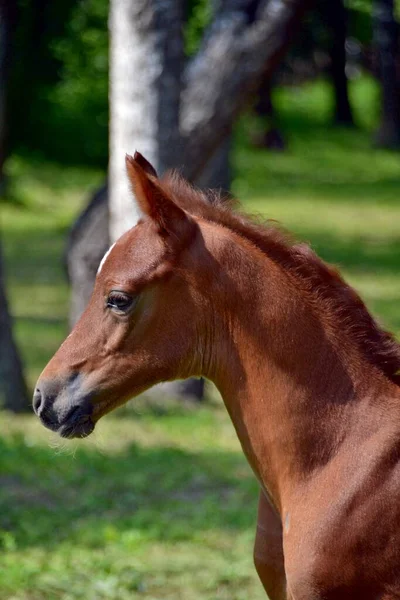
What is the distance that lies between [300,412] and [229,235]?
0.55 m

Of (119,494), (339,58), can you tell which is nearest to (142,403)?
(119,494)

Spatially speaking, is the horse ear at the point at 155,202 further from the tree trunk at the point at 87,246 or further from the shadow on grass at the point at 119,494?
the tree trunk at the point at 87,246

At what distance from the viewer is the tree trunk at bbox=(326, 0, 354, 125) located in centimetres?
1905

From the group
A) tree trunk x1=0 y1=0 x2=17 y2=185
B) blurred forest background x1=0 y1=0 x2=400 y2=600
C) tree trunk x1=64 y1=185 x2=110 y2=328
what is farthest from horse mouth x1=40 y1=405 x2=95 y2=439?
tree trunk x1=0 y1=0 x2=17 y2=185

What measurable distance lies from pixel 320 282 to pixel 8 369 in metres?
5.02

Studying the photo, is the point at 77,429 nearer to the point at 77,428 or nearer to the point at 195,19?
the point at 77,428

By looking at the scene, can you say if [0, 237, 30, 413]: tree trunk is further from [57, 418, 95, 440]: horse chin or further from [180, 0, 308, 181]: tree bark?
[57, 418, 95, 440]: horse chin

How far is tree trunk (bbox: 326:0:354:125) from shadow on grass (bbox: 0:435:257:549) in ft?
37.9

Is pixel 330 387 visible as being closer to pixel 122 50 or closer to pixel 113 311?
pixel 113 311

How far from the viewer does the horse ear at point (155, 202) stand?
313 cm

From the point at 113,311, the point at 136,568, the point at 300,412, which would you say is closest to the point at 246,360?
the point at 300,412

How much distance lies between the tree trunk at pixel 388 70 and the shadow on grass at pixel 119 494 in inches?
474

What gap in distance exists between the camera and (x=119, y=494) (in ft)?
21.0

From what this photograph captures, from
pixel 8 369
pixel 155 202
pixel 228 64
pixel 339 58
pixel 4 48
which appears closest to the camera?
pixel 155 202
